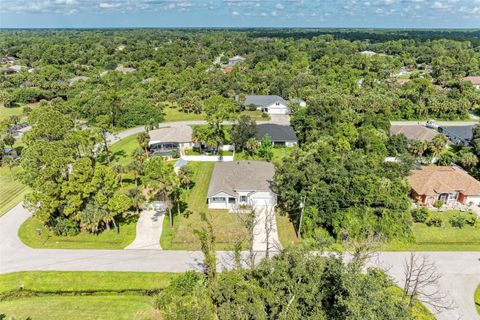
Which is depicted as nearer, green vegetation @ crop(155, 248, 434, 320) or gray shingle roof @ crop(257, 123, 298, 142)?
green vegetation @ crop(155, 248, 434, 320)

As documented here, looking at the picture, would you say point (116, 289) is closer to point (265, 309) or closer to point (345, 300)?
point (265, 309)

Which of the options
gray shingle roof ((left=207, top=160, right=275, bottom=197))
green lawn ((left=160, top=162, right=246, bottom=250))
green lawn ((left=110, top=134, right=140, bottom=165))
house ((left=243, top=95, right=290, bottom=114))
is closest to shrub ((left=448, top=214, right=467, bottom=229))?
gray shingle roof ((left=207, top=160, right=275, bottom=197))

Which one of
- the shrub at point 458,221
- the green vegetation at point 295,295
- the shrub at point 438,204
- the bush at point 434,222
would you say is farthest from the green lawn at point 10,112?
the shrub at point 458,221

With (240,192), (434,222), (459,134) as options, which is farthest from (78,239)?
(459,134)

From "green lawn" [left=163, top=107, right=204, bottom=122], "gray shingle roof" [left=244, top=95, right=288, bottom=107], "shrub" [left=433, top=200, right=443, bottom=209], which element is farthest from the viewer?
"gray shingle roof" [left=244, top=95, right=288, bottom=107]

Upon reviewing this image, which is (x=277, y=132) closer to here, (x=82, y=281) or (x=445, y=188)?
(x=445, y=188)

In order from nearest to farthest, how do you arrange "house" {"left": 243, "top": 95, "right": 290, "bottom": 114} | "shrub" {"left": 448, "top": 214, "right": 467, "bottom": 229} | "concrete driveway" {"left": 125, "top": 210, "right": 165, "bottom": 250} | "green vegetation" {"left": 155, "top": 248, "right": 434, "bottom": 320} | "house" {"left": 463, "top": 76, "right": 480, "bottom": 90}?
"green vegetation" {"left": 155, "top": 248, "right": 434, "bottom": 320} < "concrete driveway" {"left": 125, "top": 210, "right": 165, "bottom": 250} < "shrub" {"left": 448, "top": 214, "right": 467, "bottom": 229} < "house" {"left": 243, "top": 95, "right": 290, "bottom": 114} < "house" {"left": 463, "top": 76, "right": 480, "bottom": 90}

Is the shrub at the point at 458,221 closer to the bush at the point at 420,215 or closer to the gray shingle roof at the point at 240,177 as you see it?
the bush at the point at 420,215

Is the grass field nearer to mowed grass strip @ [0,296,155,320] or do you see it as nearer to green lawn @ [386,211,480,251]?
mowed grass strip @ [0,296,155,320]
